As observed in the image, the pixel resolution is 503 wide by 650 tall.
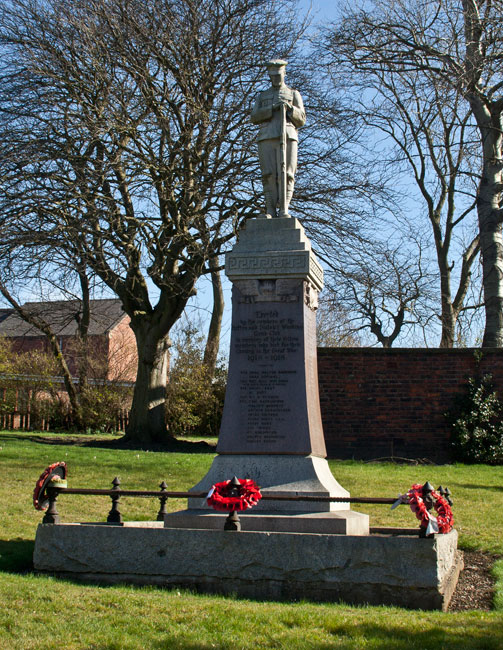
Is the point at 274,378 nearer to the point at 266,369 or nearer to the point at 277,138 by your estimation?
the point at 266,369

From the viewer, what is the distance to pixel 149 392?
67.3ft

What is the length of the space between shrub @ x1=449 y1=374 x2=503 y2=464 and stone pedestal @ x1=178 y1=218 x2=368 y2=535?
9157 millimetres

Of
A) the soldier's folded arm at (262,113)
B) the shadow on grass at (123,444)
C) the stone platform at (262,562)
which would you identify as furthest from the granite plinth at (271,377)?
the shadow on grass at (123,444)

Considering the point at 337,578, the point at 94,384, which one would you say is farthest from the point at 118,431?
the point at 337,578

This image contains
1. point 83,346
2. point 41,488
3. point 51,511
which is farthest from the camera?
point 83,346

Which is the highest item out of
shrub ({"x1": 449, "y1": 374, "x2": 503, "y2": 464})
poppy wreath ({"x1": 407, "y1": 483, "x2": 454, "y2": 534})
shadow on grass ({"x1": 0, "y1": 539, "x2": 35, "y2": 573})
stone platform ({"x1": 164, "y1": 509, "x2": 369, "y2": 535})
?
shrub ({"x1": 449, "y1": 374, "x2": 503, "y2": 464})

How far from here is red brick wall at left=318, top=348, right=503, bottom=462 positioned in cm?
1764

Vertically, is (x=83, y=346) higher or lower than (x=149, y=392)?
higher

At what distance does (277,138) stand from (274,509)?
420cm

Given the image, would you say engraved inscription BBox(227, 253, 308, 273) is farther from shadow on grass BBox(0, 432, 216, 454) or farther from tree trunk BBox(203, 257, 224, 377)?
tree trunk BBox(203, 257, 224, 377)

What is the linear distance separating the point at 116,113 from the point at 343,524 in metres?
13.4

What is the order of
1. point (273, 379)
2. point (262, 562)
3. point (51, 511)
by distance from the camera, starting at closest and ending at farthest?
point (262, 562), point (51, 511), point (273, 379)

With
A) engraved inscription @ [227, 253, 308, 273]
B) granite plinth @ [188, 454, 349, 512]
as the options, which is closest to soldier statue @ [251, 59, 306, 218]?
Result: engraved inscription @ [227, 253, 308, 273]

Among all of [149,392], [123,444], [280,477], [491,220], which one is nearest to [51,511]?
[280,477]
